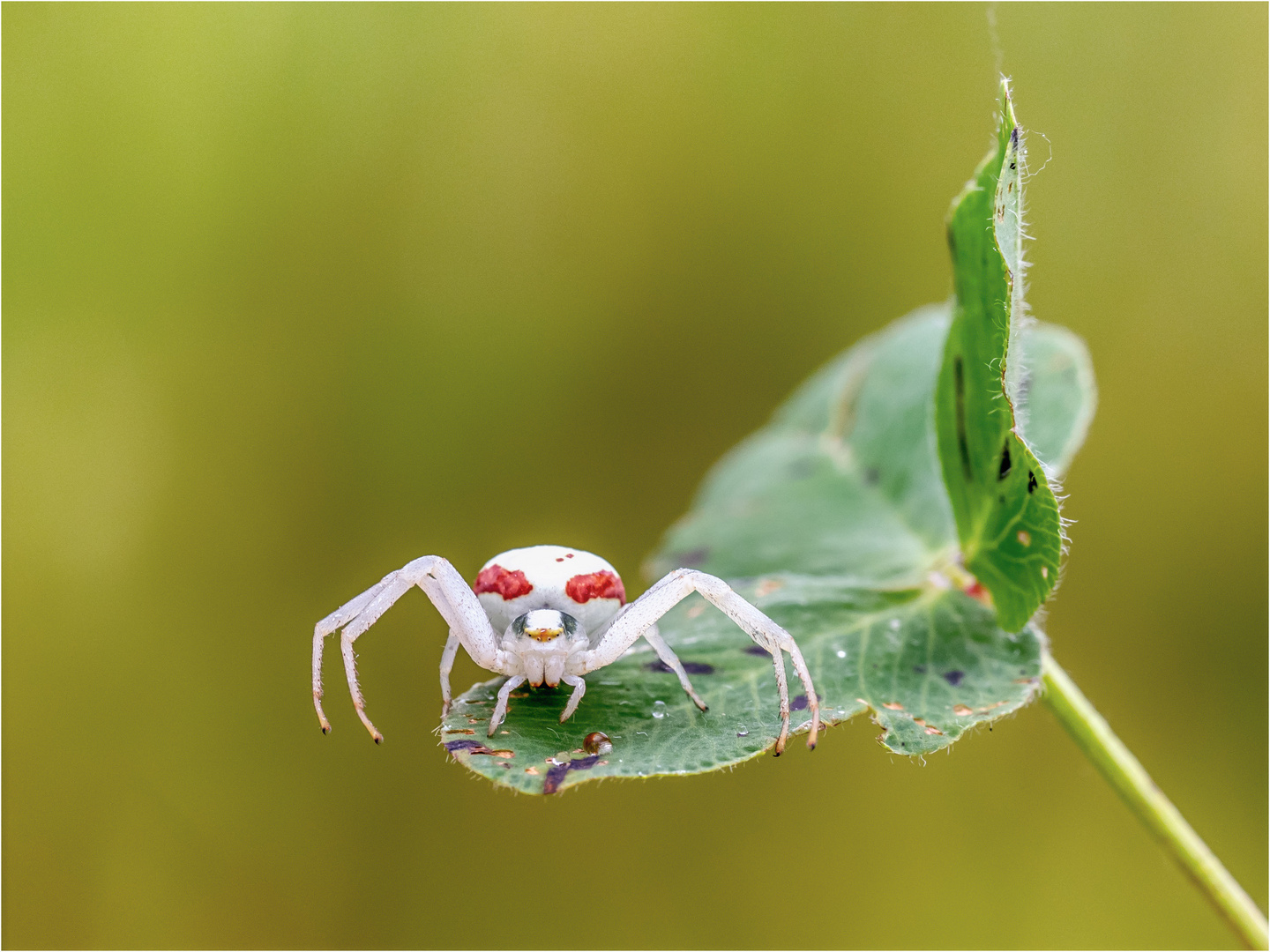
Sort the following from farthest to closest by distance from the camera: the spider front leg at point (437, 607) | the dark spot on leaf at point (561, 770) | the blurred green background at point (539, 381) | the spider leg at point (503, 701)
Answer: the blurred green background at point (539, 381) < the spider front leg at point (437, 607) < the spider leg at point (503, 701) < the dark spot on leaf at point (561, 770)

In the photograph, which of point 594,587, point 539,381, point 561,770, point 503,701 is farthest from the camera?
point 539,381

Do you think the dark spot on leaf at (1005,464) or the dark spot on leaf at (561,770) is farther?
the dark spot on leaf at (1005,464)

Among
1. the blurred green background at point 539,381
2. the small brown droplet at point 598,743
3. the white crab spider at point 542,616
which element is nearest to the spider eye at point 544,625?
the white crab spider at point 542,616

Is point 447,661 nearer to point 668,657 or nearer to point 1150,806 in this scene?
point 668,657

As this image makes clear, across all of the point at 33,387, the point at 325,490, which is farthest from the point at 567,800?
the point at 33,387

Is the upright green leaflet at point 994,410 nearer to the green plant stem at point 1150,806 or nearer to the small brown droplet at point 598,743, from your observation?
the green plant stem at point 1150,806

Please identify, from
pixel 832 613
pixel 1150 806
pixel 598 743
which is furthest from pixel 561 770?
pixel 1150 806
